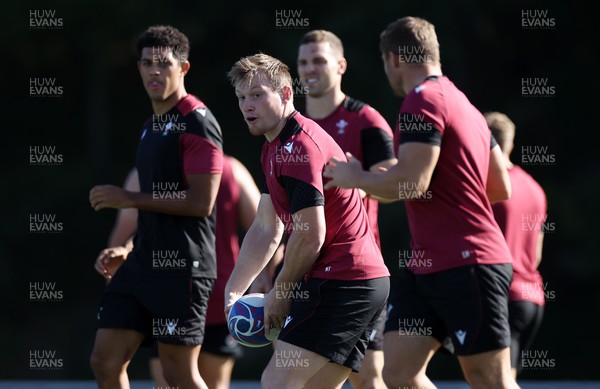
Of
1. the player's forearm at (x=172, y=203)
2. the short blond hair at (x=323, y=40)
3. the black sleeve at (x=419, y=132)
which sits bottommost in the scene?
the player's forearm at (x=172, y=203)

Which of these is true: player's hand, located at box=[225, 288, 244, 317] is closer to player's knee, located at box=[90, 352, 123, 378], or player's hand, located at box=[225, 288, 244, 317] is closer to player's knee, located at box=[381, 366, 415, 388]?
player's knee, located at box=[381, 366, 415, 388]

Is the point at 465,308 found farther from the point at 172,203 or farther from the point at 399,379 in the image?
the point at 172,203

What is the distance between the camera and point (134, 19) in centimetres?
1605

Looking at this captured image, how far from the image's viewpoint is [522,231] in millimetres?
6691

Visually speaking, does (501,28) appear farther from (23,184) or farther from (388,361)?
(388,361)

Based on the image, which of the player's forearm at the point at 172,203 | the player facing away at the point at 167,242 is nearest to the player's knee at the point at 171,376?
the player facing away at the point at 167,242

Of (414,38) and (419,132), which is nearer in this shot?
(419,132)

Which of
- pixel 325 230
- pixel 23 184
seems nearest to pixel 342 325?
pixel 325 230

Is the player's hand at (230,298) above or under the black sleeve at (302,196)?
under

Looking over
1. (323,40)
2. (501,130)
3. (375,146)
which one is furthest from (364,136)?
(501,130)

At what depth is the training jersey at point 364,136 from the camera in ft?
21.0

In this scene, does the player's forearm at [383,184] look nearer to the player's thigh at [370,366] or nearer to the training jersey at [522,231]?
the player's thigh at [370,366]

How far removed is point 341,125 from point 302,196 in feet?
6.88

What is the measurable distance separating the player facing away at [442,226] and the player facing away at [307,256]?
0.48 feet
